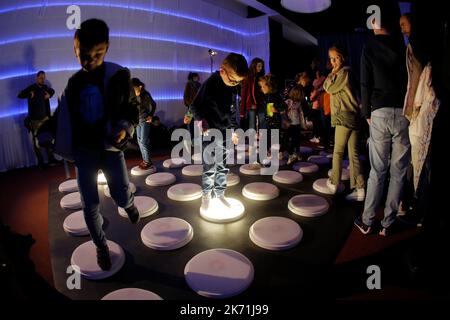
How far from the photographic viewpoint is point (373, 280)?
179 centimetres

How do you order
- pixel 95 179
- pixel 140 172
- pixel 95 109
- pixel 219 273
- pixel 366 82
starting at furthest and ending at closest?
1. pixel 140 172
2. pixel 366 82
3. pixel 219 273
4. pixel 95 179
5. pixel 95 109

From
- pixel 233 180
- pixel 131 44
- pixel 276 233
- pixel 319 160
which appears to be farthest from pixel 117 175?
pixel 131 44

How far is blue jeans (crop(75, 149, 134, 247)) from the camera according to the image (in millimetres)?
1625

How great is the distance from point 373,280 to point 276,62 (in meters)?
9.69

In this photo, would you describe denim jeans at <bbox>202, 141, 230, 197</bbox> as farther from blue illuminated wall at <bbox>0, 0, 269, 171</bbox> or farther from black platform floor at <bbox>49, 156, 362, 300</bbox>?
blue illuminated wall at <bbox>0, 0, 269, 171</bbox>

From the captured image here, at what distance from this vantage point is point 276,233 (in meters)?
2.28

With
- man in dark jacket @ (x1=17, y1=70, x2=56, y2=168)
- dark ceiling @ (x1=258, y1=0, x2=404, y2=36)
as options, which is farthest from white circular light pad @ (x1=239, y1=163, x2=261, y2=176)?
dark ceiling @ (x1=258, y1=0, x2=404, y2=36)

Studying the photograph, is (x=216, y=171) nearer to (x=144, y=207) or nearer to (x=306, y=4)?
(x=144, y=207)

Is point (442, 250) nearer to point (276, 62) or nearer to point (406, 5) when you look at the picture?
point (406, 5)

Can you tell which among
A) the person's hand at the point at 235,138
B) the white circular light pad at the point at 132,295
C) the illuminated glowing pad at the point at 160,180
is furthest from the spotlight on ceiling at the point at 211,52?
the white circular light pad at the point at 132,295

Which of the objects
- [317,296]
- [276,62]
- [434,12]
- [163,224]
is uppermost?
[276,62]

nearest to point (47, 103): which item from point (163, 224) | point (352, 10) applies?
point (163, 224)

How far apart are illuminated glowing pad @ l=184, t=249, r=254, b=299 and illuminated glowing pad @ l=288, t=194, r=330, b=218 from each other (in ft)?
3.47

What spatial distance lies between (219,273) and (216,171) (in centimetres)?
117
